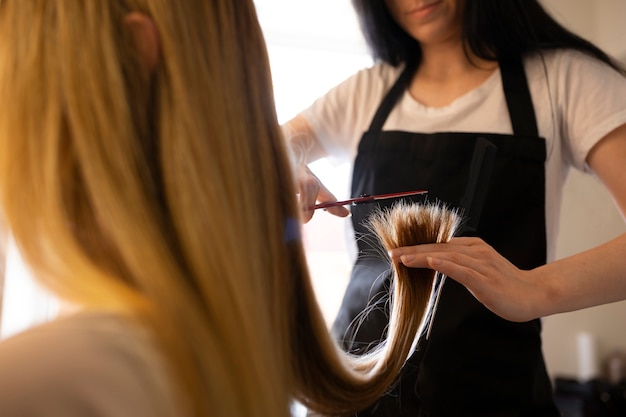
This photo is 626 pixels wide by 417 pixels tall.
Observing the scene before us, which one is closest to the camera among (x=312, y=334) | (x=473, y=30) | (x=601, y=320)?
(x=312, y=334)

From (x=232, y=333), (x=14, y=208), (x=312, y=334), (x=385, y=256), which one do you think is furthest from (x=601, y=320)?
(x=14, y=208)

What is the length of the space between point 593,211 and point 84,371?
99 cm

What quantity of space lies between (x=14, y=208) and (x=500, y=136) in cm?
62

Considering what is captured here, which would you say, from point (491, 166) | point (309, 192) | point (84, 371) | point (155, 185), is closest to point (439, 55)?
point (491, 166)

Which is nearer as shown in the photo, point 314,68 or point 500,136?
point 500,136

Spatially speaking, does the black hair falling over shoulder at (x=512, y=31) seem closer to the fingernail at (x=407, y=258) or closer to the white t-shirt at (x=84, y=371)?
the fingernail at (x=407, y=258)

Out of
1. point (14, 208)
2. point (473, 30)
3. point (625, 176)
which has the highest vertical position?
point (473, 30)

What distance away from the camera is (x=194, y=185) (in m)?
0.53

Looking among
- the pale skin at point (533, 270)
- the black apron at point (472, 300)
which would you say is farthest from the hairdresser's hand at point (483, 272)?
the black apron at point (472, 300)

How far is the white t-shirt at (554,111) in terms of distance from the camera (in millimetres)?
863

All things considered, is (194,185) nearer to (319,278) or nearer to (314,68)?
(319,278)

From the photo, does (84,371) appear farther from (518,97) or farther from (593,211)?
(593,211)

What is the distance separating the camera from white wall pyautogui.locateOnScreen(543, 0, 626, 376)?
1.17 metres

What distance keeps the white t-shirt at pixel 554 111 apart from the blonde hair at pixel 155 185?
448mm
